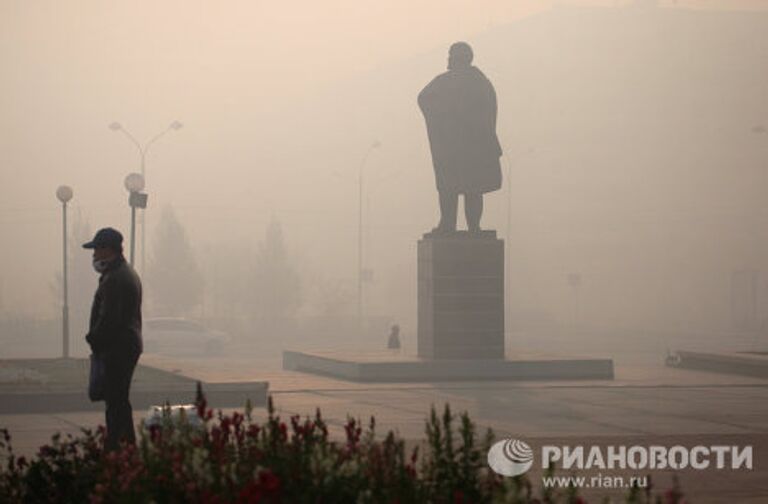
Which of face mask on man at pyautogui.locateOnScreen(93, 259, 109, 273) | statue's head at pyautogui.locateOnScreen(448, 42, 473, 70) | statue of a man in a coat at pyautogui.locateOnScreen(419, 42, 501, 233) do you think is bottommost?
face mask on man at pyautogui.locateOnScreen(93, 259, 109, 273)

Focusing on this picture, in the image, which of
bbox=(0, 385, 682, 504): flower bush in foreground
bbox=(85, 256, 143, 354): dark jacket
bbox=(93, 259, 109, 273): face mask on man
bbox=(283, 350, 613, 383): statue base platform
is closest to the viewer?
bbox=(0, 385, 682, 504): flower bush in foreground

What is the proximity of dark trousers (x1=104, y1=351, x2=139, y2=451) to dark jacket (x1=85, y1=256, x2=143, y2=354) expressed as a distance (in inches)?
2.6

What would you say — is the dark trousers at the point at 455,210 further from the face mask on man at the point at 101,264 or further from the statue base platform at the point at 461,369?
the face mask on man at the point at 101,264

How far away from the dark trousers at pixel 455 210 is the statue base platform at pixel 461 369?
254cm

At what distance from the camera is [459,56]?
34.1m

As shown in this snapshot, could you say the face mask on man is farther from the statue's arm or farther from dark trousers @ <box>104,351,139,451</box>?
the statue's arm

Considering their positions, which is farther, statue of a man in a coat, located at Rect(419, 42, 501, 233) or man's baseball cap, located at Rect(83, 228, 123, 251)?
statue of a man in a coat, located at Rect(419, 42, 501, 233)

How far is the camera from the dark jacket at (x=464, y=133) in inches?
1323

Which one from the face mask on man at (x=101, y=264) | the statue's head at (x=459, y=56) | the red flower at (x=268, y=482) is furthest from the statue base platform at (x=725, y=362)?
the red flower at (x=268, y=482)

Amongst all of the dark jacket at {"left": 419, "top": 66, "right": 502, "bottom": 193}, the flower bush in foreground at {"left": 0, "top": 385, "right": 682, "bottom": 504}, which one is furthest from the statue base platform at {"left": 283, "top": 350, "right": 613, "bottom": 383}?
the flower bush in foreground at {"left": 0, "top": 385, "right": 682, "bottom": 504}

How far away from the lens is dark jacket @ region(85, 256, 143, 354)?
1361 cm

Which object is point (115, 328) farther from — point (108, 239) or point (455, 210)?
point (455, 210)

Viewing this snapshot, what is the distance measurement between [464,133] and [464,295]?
3.10 meters

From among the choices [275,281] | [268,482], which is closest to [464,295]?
[268,482]
